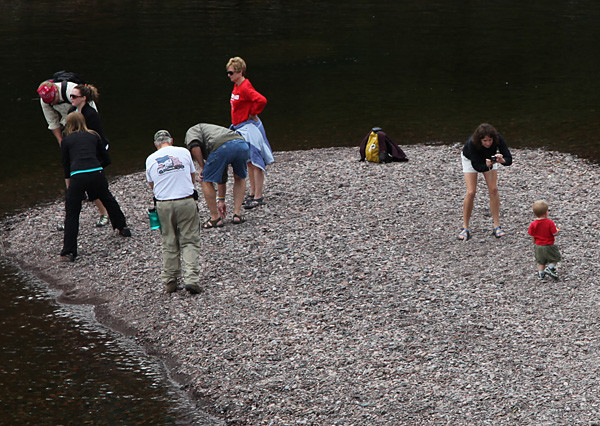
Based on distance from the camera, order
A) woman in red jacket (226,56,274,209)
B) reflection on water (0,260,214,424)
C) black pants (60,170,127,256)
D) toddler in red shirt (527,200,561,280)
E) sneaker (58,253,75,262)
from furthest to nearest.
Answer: woman in red jacket (226,56,274,209)
sneaker (58,253,75,262)
black pants (60,170,127,256)
toddler in red shirt (527,200,561,280)
reflection on water (0,260,214,424)

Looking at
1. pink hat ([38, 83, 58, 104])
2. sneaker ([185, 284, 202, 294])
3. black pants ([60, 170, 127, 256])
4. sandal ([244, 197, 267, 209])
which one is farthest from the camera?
sandal ([244, 197, 267, 209])

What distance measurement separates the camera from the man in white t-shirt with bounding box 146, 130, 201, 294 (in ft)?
33.2

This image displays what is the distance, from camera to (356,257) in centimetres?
1139

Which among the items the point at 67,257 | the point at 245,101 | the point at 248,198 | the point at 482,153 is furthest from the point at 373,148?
the point at 67,257

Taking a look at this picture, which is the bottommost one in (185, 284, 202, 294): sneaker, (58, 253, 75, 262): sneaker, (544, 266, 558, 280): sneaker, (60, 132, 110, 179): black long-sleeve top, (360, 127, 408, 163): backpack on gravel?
(58, 253, 75, 262): sneaker

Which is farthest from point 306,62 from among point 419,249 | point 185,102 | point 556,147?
point 419,249

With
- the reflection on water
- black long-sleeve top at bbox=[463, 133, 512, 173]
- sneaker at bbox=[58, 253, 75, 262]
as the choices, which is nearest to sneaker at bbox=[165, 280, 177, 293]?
the reflection on water

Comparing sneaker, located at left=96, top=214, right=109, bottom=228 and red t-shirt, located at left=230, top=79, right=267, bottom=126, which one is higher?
red t-shirt, located at left=230, top=79, right=267, bottom=126

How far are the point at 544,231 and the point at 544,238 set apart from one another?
11 centimetres

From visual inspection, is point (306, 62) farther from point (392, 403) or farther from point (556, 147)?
point (392, 403)

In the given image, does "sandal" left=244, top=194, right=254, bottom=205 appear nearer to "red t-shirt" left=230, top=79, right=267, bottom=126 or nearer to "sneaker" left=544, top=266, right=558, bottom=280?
"red t-shirt" left=230, top=79, right=267, bottom=126

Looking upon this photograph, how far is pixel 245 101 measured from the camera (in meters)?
12.9

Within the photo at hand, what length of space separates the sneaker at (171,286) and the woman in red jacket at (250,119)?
3.27 metres

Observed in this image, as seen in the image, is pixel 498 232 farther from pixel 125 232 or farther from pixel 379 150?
pixel 125 232
